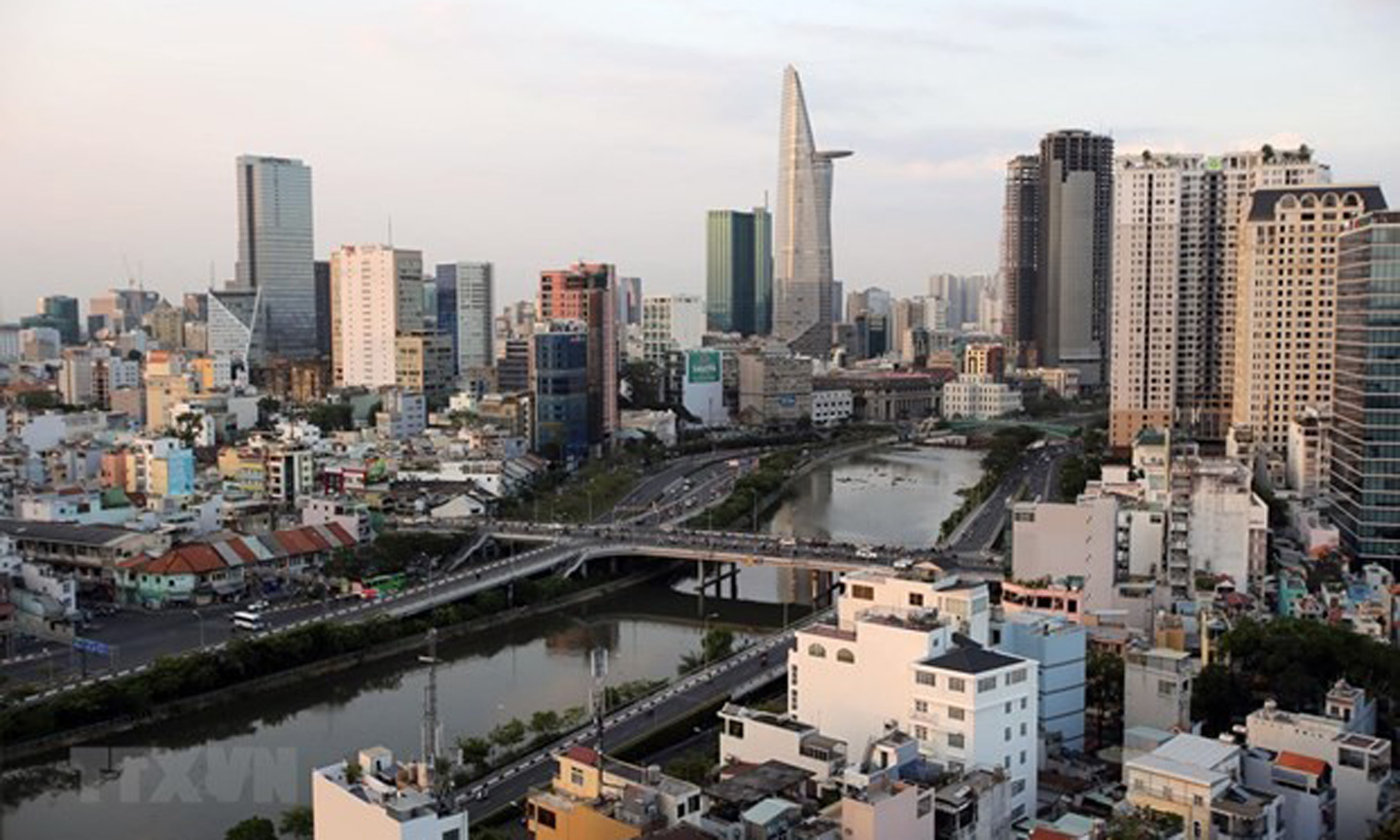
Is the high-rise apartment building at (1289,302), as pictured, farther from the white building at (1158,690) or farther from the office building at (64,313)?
the office building at (64,313)

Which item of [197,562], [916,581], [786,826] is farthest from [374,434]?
[786,826]

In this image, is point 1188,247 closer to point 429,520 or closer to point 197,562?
point 429,520

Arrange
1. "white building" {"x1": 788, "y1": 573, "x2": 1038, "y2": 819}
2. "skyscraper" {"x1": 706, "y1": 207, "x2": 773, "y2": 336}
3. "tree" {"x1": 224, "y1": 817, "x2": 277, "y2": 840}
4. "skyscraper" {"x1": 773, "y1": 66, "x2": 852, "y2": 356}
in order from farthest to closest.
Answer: "skyscraper" {"x1": 706, "y1": 207, "x2": 773, "y2": 336} → "skyscraper" {"x1": 773, "y1": 66, "x2": 852, "y2": 356} → "white building" {"x1": 788, "y1": 573, "x2": 1038, "y2": 819} → "tree" {"x1": 224, "y1": 817, "x2": 277, "y2": 840}

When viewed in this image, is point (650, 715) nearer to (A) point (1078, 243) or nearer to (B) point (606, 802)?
(B) point (606, 802)

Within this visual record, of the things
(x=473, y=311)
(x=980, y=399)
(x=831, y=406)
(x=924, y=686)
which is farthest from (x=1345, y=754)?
(x=473, y=311)

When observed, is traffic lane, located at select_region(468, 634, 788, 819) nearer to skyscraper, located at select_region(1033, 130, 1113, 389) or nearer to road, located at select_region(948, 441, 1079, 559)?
road, located at select_region(948, 441, 1079, 559)

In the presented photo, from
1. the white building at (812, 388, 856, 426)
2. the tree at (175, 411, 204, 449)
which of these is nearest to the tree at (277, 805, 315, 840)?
the tree at (175, 411, 204, 449)
